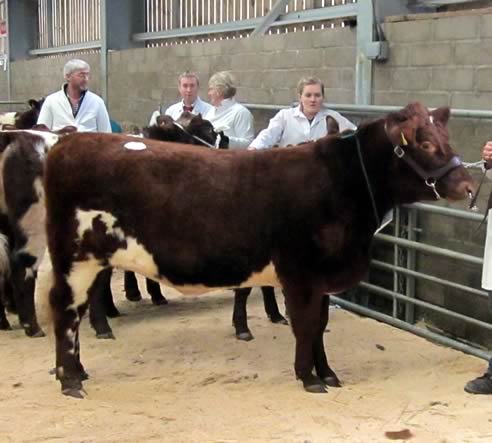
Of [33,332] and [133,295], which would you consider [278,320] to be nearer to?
[133,295]

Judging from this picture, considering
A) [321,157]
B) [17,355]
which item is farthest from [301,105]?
[17,355]

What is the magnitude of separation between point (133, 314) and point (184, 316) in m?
0.41

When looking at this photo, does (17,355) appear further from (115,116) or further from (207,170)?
(115,116)

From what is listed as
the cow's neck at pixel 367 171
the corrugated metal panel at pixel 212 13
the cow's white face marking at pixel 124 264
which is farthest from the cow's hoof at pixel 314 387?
the corrugated metal panel at pixel 212 13

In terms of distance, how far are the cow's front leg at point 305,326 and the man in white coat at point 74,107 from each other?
2.80m

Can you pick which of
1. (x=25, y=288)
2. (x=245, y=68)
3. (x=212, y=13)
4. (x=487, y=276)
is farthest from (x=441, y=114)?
(x=212, y=13)

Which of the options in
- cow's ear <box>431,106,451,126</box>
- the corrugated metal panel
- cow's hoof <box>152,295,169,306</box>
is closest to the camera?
cow's ear <box>431,106,451,126</box>

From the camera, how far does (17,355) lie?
5.05 meters

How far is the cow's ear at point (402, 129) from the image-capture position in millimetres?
3957

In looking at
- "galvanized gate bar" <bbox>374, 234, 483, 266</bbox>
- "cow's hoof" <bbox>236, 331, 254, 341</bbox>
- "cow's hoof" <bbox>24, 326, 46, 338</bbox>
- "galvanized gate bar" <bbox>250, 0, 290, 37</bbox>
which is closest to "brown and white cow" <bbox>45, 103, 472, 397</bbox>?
"galvanized gate bar" <bbox>374, 234, 483, 266</bbox>

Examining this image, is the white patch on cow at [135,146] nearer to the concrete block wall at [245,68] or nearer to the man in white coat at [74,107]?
the man in white coat at [74,107]

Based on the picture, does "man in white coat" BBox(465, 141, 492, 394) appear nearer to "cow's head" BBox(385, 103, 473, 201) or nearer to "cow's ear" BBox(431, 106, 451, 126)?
"cow's head" BBox(385, 103, 473, 201)

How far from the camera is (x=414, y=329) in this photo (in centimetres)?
544

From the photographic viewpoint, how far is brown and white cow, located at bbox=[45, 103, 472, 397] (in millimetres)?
4156
